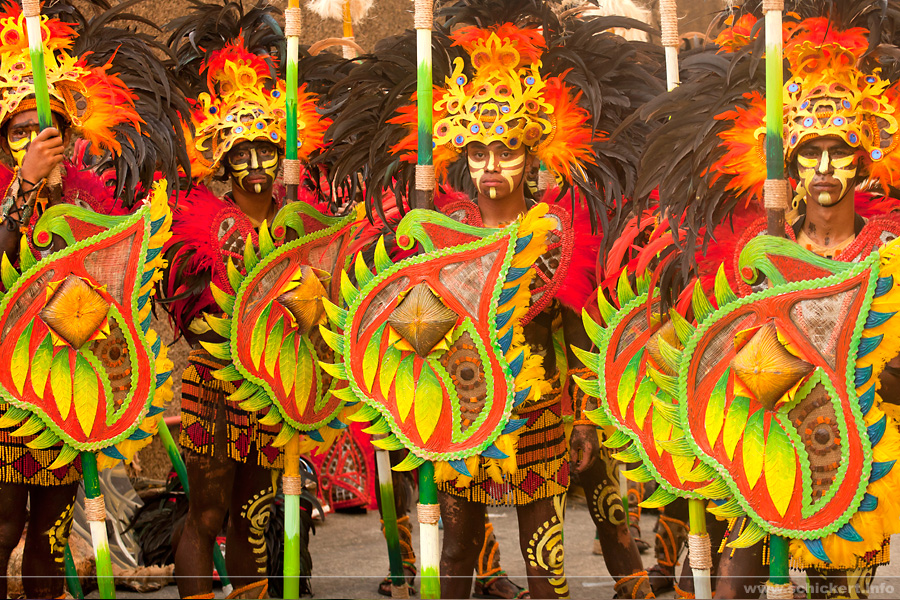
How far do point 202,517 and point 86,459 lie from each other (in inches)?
22.5

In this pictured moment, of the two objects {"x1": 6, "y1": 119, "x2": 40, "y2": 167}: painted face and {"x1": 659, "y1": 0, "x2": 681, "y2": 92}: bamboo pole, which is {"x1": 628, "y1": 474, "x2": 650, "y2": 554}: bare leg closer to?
{"x1": 659, "y1": 0, "x2": 681, "y2": 92}: bamboo pole

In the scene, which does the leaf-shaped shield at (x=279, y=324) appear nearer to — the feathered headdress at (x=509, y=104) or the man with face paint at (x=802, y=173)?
the feathered headdress at (x=509, y=104)

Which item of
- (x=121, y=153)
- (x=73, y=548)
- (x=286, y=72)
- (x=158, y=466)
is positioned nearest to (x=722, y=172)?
(x=286, y=72)

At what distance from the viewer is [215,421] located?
4105 millimetres

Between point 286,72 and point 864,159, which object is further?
point 286,72

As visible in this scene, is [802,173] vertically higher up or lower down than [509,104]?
lower down

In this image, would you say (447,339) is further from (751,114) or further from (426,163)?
(751,114)

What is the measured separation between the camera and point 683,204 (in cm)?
323

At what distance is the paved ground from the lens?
4945 millimetres

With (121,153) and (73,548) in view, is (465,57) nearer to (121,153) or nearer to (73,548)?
(121,153)

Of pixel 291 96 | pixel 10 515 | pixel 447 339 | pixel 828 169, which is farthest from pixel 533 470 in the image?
pixel 10 515

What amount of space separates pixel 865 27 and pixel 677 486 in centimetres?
154

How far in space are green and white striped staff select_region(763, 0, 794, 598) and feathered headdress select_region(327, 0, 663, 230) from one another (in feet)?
2.52

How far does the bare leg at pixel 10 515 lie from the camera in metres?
3.62
